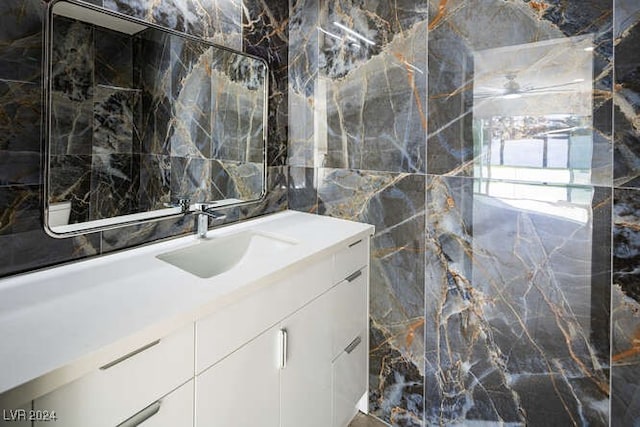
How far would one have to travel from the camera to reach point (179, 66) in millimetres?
1562

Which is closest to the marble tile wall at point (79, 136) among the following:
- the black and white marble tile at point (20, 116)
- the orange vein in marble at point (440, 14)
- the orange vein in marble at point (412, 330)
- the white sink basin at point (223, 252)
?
the black and white marble tile at point (20, 116)

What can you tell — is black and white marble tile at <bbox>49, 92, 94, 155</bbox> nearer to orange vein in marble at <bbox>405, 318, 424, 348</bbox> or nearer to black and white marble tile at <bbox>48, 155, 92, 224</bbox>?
black and white marble tile at <bbox>48, 155, 92, 224</bbox>

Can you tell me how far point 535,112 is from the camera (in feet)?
4.53

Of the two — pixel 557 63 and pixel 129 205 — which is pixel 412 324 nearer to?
pixel 557 63

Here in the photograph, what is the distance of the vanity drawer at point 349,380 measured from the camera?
1.64 meters

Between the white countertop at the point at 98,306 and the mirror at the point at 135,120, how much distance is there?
0.20 metres

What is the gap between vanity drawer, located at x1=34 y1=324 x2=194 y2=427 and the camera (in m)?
0.71

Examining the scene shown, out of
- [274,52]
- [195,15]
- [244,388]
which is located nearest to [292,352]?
[244,388]

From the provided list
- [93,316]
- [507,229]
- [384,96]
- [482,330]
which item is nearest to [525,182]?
[507,229]

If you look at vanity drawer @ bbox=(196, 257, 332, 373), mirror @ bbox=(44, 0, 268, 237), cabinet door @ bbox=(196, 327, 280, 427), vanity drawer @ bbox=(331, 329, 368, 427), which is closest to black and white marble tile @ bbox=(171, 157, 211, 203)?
mirror @ bbox=(44, 0, 268, 237)

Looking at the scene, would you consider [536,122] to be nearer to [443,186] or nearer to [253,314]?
[443,186]

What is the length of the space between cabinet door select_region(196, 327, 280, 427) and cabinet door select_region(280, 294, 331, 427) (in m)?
0.07

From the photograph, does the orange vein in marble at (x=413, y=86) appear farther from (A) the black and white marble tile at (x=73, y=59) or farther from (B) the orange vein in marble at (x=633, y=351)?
(A) the black and white marble tile at (x=73, y=59)

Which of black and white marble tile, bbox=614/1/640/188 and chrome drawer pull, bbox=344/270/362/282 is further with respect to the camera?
chrome drawer pull, bbox=344/270/362/282
